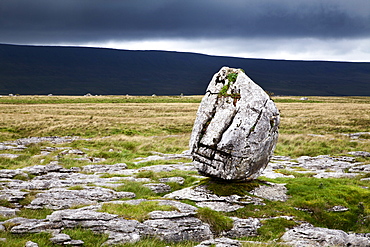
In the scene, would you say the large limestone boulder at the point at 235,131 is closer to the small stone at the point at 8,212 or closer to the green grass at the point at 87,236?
the green grass at the point at 87,236

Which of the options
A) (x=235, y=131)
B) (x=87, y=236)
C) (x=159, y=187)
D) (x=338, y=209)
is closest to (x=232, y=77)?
(x=235, y=131)

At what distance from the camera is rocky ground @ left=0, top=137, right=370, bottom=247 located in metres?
16.3

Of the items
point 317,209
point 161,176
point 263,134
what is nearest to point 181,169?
point 161,176

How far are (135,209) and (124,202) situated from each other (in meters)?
1.49

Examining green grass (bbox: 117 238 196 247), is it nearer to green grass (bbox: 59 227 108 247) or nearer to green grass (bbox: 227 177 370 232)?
green grass (bbox: 59 227 108 247)

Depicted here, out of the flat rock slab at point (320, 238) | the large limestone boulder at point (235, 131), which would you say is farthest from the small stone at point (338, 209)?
the large limestone boulder at point (235, 131)

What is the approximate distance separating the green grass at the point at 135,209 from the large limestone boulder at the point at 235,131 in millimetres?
4998

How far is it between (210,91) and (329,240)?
39.0ft

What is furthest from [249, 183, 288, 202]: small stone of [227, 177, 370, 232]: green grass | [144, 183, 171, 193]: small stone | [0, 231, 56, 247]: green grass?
[0, 231, 56, 247]: green grass

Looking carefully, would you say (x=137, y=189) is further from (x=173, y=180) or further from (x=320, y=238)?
(x=320, y=238)

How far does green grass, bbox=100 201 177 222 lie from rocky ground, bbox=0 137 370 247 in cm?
32

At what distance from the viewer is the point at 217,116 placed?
2306cm

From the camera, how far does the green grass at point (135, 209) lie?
17.4m

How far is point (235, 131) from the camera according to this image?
21766mm
